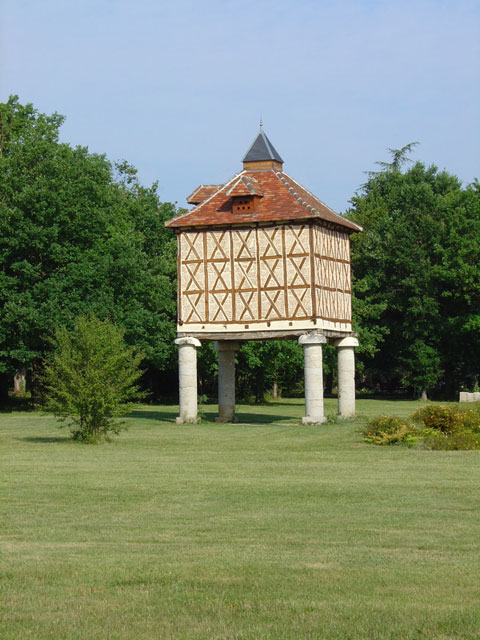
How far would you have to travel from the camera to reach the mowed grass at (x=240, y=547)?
891cm

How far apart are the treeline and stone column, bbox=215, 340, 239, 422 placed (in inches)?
137

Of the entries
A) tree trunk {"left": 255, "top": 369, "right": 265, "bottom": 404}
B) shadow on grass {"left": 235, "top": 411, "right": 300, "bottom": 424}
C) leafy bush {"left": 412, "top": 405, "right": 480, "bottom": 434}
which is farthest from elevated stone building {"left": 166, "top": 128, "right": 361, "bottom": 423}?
tree trunk {"left": 255, "top": 369, "right": 265, "bottom": 404}

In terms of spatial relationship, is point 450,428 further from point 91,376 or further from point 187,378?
point 187,378

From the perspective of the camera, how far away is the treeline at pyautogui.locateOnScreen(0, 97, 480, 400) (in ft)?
169

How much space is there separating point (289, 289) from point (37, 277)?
16637 millimetres

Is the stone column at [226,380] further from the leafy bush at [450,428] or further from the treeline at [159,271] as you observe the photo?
the leafy bush at [450,428]

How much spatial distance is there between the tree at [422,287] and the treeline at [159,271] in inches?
3.6

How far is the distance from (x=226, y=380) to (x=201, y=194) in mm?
7961

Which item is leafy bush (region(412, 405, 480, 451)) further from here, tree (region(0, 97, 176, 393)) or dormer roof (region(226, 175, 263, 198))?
tree (region(0, 97, 176, 393))

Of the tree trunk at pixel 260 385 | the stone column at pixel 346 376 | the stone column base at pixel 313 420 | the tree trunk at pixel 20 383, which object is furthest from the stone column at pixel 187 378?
the tree trunk at pixel 20 383


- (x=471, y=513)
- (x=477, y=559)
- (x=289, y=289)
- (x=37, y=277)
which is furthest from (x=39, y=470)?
(x=37, y=277)

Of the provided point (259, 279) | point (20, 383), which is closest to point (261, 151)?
point (259, 279)

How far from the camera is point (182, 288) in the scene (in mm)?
42031

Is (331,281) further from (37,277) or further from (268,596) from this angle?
(268,596)
